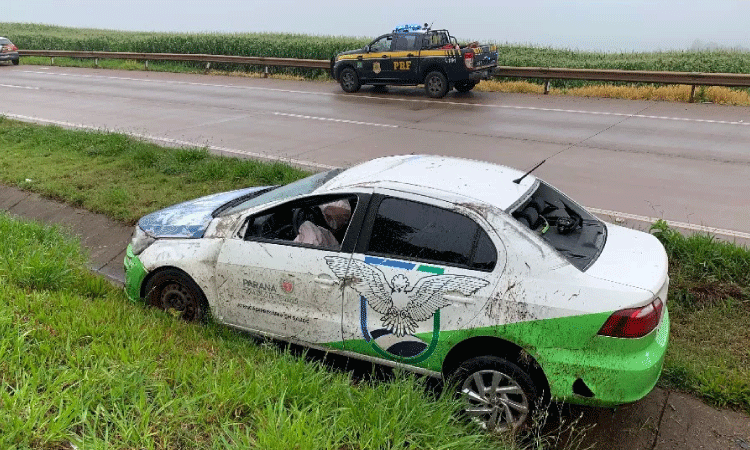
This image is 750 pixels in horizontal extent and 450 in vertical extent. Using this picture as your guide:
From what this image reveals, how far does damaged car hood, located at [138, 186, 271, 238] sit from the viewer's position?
17.5 feet

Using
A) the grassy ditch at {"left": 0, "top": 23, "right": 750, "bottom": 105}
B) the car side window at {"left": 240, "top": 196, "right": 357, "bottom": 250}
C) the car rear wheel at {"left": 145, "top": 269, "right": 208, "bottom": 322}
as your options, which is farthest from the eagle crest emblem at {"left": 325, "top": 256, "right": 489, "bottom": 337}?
the grassy ditch at {"left": 0, "top": 23, "right": 750, "bottom": 105}

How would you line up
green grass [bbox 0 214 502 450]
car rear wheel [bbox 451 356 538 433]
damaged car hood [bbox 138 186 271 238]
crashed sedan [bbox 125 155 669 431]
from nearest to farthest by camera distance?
green grass [bbox 0 214 502 450] → crashed sedan [bbox 125 155 669 431] → car rear wheel [bbox 451 356 538 433] → damaged car hood [bbox 138 186 271 238]

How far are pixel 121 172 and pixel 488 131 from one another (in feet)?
22.9

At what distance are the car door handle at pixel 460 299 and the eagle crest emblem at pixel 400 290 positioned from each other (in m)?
0.02

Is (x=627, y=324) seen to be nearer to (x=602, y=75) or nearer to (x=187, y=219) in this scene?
(x=187, y=219)

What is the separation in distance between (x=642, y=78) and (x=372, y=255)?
50.6 feet

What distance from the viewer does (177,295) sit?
5.34 m

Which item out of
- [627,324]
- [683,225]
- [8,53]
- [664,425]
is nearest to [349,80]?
[683,225]

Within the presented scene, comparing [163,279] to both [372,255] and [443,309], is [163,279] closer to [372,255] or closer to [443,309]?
[372,255]

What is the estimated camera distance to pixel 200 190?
9.30m

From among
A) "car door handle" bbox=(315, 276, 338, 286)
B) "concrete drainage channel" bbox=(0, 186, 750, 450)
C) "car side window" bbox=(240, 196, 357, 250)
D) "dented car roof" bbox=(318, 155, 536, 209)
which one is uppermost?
"dented car roof" bbox=(318, 155, 536, 209)

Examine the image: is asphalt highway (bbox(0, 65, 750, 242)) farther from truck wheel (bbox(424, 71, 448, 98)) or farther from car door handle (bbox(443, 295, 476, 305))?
car door handle (bbox(443, 295, 476, 305))

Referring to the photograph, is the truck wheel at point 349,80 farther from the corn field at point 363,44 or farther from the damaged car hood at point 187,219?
the damaged car hood at point 187,219

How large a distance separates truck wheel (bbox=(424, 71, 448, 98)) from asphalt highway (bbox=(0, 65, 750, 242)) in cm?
45
